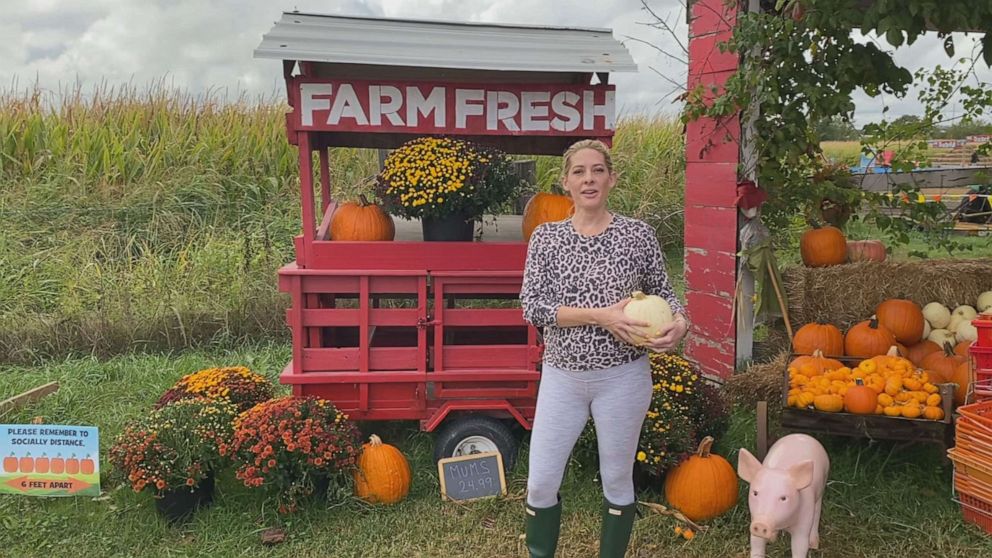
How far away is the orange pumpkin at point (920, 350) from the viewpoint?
14.9 feet

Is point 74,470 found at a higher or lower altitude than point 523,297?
lower

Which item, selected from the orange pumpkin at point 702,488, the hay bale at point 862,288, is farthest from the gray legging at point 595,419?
the hay bale at point 862,288

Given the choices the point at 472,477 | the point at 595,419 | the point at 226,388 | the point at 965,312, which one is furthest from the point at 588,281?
the point at 965,312

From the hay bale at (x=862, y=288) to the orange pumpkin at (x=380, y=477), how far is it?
286cm

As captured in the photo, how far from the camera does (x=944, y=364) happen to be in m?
4.20

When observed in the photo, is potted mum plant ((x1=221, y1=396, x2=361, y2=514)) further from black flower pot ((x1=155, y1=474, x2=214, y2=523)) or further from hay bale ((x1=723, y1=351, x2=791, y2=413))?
hay bale ((x1=723, y1=351, x2=791, y2=413))

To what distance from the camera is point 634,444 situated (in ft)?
9.10

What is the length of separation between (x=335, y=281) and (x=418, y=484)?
1.16 metres

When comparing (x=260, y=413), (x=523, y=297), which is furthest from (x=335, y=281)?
(x=523, y=297)

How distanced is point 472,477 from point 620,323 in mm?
1617

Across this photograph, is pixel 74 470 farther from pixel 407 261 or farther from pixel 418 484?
pixel 407 261

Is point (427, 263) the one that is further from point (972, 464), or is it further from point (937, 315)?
point (937, 315)

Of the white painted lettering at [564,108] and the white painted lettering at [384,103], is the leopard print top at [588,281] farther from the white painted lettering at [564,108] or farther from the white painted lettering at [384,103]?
the white painted lettering at [384,103]

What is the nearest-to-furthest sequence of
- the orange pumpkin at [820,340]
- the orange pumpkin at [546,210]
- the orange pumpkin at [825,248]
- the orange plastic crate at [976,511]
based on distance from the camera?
the orange plastic crate at [976,511]
the orange pumpkin at [546,210]
the orange pumpkin at [820,340]
the orange pumpkin at [825,248]
